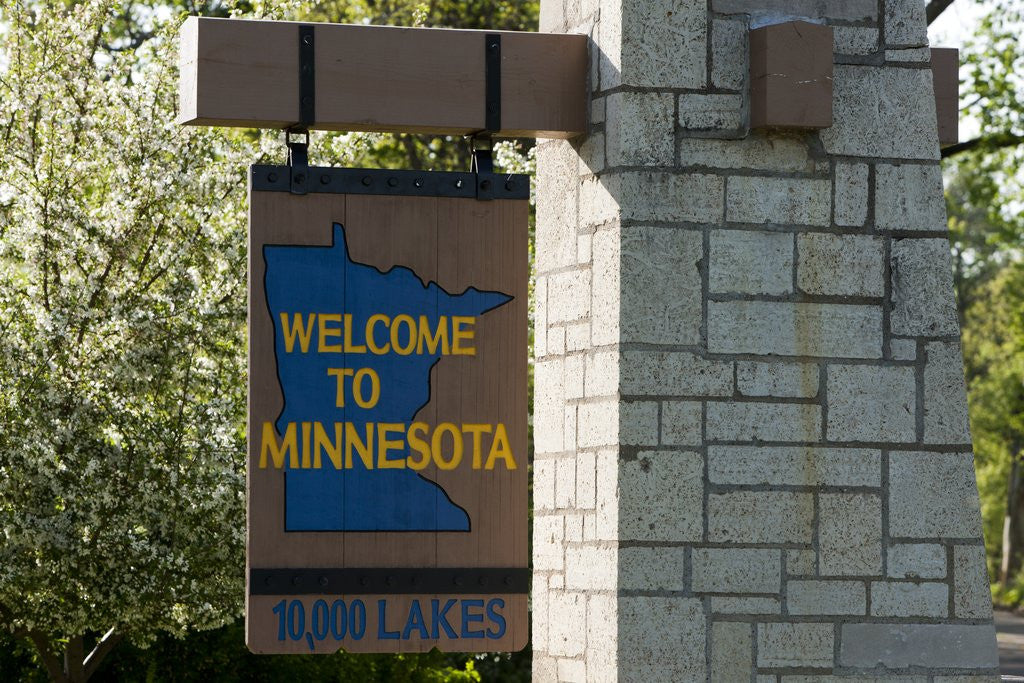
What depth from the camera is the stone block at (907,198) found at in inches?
198

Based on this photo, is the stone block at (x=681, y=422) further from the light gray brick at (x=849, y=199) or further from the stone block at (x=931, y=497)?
the light gray brick at (x=849, y=199)

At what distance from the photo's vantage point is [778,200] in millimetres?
4949

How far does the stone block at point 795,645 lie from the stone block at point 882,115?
1530mm

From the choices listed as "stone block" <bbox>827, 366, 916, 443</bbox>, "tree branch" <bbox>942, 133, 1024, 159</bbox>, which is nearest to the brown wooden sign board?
"stone block" <bbox>827, 366, 916, 443</bbox>

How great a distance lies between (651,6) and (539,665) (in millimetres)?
2237

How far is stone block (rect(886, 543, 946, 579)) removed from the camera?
492 cm

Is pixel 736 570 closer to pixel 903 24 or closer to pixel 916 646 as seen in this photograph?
pixel 916 646

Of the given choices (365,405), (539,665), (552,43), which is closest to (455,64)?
(552,43)

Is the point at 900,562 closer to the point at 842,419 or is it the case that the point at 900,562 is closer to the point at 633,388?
the point at 842,419

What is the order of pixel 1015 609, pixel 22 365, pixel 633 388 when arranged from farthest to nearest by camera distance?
pixel 1015 609 → pixel 22 365 → pixel 633 388

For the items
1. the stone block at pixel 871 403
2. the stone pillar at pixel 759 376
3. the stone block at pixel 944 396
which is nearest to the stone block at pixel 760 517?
the stone pillar at pixel 759 376

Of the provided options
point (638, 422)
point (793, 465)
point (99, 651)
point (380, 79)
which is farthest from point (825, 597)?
point (99, 651)

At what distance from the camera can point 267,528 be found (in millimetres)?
4867

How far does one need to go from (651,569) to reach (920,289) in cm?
128
